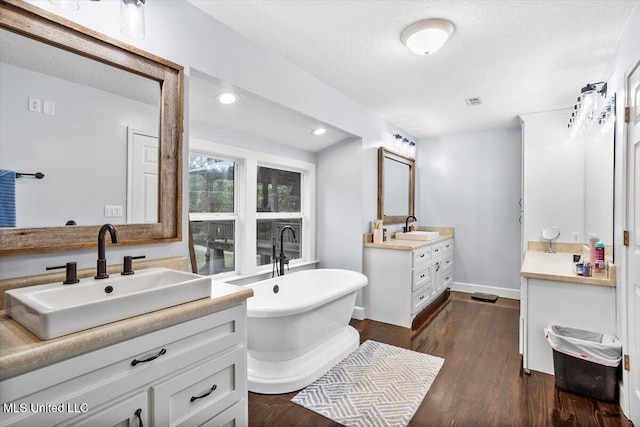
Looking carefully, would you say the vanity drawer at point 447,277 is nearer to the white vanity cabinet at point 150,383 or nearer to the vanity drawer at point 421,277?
the vanity drawer at point 421,277

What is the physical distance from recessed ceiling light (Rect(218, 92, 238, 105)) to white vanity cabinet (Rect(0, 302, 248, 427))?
1.67 meters

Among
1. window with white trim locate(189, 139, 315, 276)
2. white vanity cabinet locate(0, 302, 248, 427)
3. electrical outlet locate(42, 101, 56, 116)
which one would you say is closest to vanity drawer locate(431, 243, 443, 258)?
window with white trim locate(189, 139, 315, 276)

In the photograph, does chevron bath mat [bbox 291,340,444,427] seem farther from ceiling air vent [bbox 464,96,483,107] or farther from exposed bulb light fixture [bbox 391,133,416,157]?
exposed bulb light fixture [bbox 391,133,416,157]

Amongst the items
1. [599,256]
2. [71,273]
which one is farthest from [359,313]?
[71,273]

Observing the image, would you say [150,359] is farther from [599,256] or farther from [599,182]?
[599,182]

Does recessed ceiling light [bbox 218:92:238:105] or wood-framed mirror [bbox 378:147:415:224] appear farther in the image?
wood-framed mirror [bbox 378:147:415:224]

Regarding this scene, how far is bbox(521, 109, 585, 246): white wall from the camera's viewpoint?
3.73 meters

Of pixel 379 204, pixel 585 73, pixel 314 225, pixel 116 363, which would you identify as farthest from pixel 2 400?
pixel 585 73

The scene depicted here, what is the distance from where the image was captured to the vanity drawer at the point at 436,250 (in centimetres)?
411

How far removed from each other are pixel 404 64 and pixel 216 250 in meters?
2.33

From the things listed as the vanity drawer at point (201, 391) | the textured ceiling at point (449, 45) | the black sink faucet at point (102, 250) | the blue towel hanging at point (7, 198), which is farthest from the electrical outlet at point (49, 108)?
the vanity drawer at point (201, 391)

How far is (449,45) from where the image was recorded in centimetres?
236

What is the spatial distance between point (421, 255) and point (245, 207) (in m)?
2.04

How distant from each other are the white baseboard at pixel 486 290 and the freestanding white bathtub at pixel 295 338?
8.85ft
